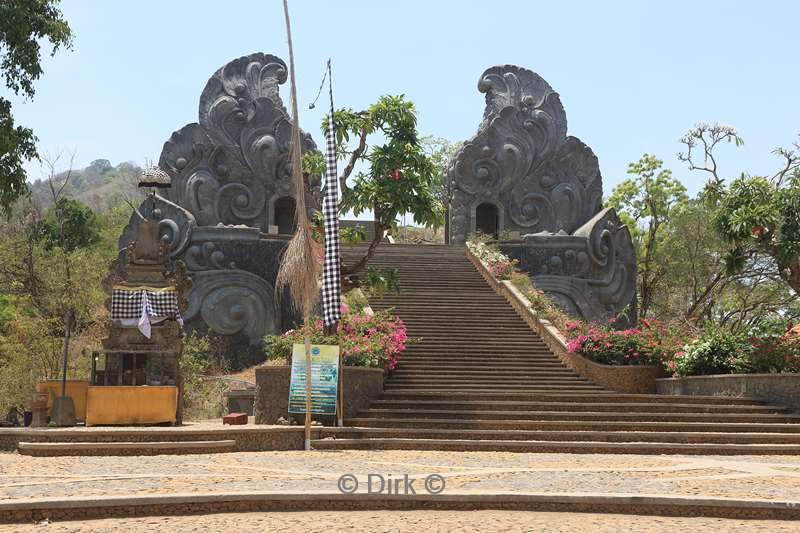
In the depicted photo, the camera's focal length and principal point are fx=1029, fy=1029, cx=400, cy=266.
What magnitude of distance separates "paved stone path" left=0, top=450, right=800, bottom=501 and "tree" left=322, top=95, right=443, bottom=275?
6035 millimetres

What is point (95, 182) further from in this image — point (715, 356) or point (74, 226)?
point (715, 356)

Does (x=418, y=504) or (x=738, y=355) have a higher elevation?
(x=738, y=355)

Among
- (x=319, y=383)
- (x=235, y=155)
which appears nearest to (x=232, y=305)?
(x=235, y=155)

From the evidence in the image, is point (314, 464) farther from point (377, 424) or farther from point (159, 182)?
point (159, 182)

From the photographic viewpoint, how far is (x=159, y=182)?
1727 centimetres

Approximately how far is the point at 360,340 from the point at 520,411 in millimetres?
3060

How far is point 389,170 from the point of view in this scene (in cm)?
1842

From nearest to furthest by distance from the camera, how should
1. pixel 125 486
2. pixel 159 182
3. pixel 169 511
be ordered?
pixel 169 511
pixel 125 486
pixel 159 182

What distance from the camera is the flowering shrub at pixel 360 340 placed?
54.2 feet

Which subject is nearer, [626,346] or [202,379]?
[626,346]

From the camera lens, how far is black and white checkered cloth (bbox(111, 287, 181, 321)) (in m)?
16.2

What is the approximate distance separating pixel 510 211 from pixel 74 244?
27752 millimetres

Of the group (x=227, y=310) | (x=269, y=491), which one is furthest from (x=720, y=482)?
(x=227, y=310)

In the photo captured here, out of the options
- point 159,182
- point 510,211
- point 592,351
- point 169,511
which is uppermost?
point 510,211
